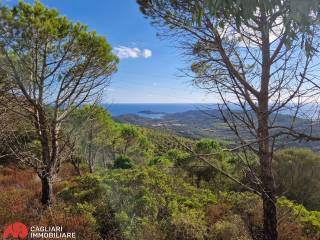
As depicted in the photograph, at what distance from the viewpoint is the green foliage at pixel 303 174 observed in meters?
16.3

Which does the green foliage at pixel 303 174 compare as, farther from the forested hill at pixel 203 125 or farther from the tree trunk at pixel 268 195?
the forested hill at pixel 203 125

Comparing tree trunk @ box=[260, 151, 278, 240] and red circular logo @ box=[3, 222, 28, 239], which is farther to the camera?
red circular logo @ box=[3, 222, 28, 239]

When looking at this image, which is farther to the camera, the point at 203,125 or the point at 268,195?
the point at 268,195

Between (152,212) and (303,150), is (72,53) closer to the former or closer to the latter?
(152,212)

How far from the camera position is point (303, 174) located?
662 inches

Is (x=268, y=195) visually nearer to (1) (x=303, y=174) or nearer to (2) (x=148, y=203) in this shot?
(2) (x=148, y=203)

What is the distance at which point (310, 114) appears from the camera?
2623mm

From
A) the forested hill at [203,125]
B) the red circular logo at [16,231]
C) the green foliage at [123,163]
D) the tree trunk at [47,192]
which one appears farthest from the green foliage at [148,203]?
the green foliage at [123,163]

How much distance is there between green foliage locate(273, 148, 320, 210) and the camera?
53.5ft

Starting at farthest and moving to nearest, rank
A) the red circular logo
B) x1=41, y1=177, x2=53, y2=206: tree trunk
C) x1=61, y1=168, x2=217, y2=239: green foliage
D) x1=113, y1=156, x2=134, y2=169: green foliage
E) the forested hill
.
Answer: x1=113, y1=156, x2=134, y2=169: green foliage, x1=41, y1=177, x2=53, y2=206: tree trunk, x1=61, y1=168, x2=217, y2=239: green foliage, the red circular logo, the forested hill

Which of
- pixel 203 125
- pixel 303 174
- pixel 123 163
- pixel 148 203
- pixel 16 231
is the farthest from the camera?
pixel 123 163

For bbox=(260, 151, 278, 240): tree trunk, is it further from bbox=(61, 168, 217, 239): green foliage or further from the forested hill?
bbox=(61, 168, 217, 239): green foliage

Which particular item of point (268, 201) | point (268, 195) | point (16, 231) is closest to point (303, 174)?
point (268, 201)

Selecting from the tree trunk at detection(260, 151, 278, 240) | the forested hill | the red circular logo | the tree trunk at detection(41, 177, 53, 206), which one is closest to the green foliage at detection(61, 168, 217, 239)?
the tree trunk at detection(41, 177, 53, 206)
